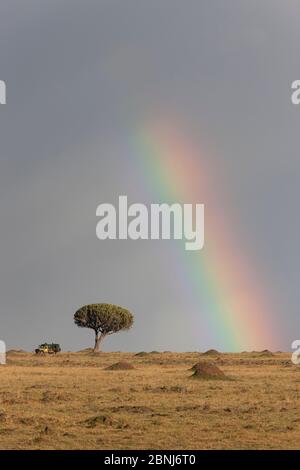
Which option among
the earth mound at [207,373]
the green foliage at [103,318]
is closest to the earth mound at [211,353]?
the green foliage at [103,318]

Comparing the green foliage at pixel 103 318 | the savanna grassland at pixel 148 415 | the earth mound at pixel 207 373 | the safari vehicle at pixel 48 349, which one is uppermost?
the green foliage at pixel 103 318

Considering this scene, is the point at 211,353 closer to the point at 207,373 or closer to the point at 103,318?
the point at 103,318

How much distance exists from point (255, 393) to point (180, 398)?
18.9ft

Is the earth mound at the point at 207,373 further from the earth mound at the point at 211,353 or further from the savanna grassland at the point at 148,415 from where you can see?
the earth mound at the point at 211,353

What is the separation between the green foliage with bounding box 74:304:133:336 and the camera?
496 feet

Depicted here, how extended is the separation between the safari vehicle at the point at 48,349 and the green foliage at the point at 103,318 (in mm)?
15073

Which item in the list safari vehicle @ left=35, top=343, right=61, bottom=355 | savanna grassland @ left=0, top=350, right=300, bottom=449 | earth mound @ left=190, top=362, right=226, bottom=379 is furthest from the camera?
safari vehicle @ left=35, top=343, right=61, bottom=355

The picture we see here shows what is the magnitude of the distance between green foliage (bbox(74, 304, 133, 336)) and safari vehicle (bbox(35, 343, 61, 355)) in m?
15.1

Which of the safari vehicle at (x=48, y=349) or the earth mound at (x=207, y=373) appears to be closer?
the earth mound at (x=207, y=373)

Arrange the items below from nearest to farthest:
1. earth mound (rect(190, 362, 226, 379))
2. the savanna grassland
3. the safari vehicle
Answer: the savanna grassland, earth mound (rect(190, 362, 226, 379)), the safari vehicle

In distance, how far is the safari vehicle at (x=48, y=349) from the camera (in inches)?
5295

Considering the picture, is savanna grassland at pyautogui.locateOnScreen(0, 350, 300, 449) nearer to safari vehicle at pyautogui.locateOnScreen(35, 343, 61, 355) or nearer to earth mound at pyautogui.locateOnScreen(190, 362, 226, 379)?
earth mound at pyautogui.locateOnScreen(190, 362, 226, 379)

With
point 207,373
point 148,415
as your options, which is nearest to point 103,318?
point 207,373

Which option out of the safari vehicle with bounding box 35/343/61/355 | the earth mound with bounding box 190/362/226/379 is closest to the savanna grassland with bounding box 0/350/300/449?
the earth mound with bounding box 190/362/226/379
